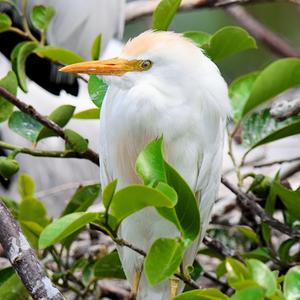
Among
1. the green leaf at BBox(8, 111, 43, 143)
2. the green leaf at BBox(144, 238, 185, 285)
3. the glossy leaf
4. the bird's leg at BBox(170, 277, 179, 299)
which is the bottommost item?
the bird's leg at BBox(170, 277, 179, 299)

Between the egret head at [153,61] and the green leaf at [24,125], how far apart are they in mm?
282

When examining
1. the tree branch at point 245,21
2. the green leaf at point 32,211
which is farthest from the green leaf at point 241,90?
the tree branch at point 245,21

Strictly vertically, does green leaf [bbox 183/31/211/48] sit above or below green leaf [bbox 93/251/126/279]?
above

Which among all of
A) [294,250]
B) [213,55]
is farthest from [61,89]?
[213,55]

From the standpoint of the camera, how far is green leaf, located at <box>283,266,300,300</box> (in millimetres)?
1100

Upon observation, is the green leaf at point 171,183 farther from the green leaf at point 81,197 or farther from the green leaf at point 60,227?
the green leaf at point 81,197

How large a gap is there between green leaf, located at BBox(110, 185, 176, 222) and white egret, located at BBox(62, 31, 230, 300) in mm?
244

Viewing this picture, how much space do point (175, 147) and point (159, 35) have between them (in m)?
0.16

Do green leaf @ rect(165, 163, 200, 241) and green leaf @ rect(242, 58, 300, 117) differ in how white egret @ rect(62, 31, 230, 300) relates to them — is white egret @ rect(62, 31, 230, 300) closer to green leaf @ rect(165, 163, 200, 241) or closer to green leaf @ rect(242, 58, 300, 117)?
green leaf @ rect(242, 58, 300, 117)

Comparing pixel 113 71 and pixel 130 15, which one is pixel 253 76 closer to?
pixel 113 71

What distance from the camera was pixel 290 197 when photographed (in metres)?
1.51

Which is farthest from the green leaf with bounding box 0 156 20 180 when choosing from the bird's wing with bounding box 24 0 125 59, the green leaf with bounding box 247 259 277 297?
the bird's wing with bounding box 24 0 125 59

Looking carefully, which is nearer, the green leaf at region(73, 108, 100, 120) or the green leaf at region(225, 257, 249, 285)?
the green leaf at region(225, 257, 249, 285)

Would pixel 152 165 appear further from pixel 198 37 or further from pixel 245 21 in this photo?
pixel 245 21
